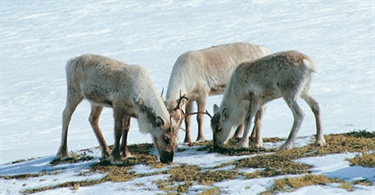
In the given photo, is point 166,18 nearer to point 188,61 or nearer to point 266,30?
point 266,30

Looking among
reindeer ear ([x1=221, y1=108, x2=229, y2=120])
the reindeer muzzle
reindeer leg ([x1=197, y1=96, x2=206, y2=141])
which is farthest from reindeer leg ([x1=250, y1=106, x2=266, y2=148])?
reindeer leg ([x1=197, y1=96, x2=206, y2=141])

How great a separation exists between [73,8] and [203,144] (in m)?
35.0

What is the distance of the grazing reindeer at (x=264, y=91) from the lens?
41.1 feet

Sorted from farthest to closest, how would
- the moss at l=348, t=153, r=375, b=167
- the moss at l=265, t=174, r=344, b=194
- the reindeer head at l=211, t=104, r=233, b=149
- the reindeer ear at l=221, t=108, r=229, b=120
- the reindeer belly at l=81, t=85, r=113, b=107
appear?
the reindeer ear at l=221, t=108, r=229, b=120 < the reindeer head at l=211, t=104, r=233, b=149 < the reindeer belly at l=81, t=85, r=113, b=107 < the moss at l=348, t=153, r=375, b=167 < the moss at l=265, t=174, r=344, b=194

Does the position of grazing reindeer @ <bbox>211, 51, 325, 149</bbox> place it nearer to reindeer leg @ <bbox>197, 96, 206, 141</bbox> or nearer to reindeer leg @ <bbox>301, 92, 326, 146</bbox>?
reindeer leg @ <bbox>301, 92, 326, 146</bbox>

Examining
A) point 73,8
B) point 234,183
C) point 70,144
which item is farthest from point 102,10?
point 234,183

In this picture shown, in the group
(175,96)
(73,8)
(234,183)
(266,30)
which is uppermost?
(73,8)

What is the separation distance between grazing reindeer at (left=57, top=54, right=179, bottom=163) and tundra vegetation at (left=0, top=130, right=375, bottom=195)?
0.33 m

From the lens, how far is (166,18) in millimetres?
44250

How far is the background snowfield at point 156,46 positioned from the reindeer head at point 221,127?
2924 mm

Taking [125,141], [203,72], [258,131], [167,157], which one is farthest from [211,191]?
[203,72]

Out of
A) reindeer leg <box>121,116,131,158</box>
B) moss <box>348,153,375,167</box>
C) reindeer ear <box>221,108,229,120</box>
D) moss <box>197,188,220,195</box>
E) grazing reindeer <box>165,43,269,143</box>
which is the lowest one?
moss <box>197,188,220,195</box>

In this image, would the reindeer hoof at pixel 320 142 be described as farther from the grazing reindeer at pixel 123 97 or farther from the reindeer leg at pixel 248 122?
the grazing reindeer at pixel 123 97

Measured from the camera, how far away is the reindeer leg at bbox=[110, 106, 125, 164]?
12.5m
